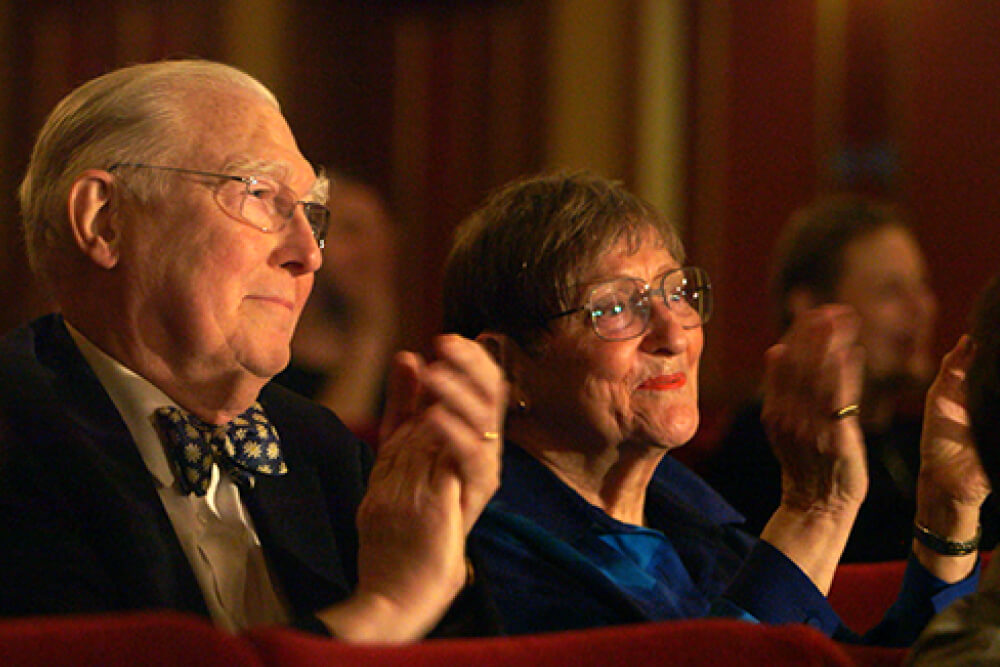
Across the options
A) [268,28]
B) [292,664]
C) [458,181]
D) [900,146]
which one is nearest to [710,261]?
[900,146]

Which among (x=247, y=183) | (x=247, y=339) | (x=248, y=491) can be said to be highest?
(x=247, y=183)

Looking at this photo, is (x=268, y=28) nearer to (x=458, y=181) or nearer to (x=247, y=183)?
(x=458, y=181)

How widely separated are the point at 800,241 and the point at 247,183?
1.42 metres

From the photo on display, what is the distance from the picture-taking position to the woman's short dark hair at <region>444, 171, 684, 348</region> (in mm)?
1680

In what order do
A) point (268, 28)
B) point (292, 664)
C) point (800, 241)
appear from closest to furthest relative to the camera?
point (292, 664)
point (800, 241)
point (268, 28)

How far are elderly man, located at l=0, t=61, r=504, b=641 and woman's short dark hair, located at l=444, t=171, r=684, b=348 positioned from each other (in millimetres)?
247

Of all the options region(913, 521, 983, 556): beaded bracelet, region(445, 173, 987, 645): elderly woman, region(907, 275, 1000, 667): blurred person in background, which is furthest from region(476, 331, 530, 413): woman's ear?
region(907, 275, 1000, 667): blurred person in background

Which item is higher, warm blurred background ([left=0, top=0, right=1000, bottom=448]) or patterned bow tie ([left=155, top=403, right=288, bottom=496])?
patterned bow tie ([left=155, top=403, right=288, bottom=496])

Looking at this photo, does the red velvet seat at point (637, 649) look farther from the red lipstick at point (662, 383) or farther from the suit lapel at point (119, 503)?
the red lipstick at point (662, 383)

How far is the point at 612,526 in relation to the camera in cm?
162

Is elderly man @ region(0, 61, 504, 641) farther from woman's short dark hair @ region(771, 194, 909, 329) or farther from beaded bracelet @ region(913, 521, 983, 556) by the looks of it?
woman's short dark hair @ region(771, 194, 909, 329)

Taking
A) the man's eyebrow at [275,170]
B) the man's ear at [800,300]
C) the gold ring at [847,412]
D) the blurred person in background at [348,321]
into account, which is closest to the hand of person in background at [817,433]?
the gold ring at [847,412]

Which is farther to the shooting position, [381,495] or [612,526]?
[612,526]

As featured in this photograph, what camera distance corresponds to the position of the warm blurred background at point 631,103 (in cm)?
447
